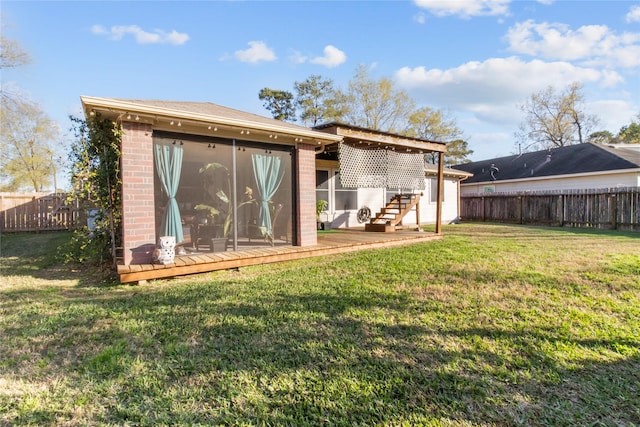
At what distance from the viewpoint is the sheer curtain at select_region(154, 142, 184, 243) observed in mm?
5316

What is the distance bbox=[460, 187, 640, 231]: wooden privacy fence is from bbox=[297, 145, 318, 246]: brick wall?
12.0 meters

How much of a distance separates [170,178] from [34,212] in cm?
1060

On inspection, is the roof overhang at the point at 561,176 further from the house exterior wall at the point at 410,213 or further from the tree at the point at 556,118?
the tree at the point at 556,118

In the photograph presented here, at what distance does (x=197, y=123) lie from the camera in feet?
17.2

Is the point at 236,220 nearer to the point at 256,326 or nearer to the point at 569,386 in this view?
the point at 256,326

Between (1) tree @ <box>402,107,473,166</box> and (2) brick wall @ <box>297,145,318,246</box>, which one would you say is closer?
(2) brick wall @ <box>297,145,318,246</box>

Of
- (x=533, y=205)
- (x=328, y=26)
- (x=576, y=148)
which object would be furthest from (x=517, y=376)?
(x=576, y=148)

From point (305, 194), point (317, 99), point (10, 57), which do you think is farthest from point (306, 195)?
point (317, 99)

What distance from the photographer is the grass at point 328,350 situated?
6.47ft

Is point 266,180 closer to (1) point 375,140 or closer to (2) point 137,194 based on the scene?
(2) point 137,194

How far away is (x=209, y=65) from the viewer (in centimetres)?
1211

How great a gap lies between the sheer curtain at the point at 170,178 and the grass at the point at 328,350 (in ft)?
3.20

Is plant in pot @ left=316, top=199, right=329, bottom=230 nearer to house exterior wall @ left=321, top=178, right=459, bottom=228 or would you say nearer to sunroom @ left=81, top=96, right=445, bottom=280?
house exterior wall @ left=321, top=178, right=459, bottom=228

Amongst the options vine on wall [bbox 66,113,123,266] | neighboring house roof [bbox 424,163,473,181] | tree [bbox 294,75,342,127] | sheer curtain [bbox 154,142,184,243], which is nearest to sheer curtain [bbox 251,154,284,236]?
sheer curtain [bbox 154,142,184,243]
